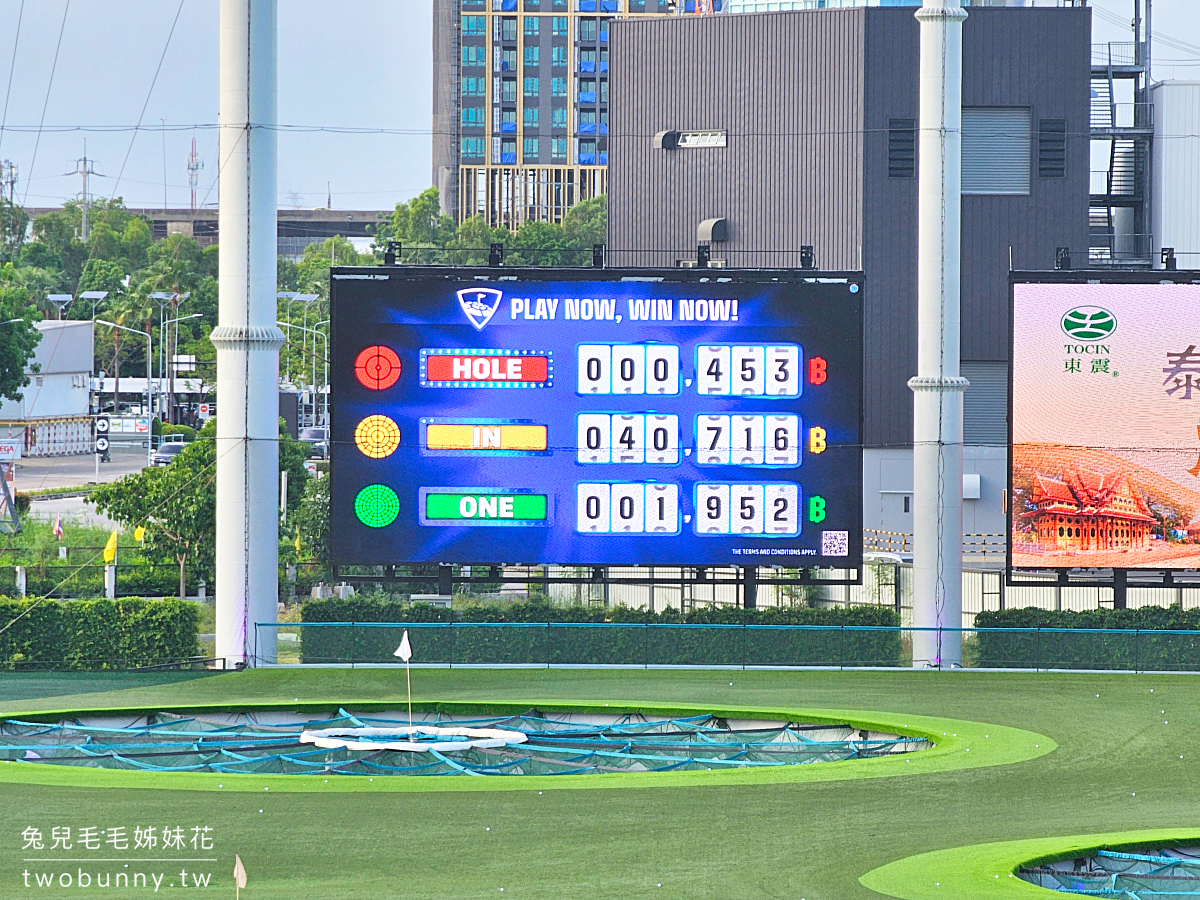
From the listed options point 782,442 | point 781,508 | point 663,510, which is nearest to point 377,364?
point 663,510

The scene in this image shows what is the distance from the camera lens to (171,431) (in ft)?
304

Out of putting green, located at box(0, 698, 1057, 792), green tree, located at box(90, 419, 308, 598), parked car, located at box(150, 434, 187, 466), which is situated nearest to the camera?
putting green, located at box(0, 698, 1057, 792)

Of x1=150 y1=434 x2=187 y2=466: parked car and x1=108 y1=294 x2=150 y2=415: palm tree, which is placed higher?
x1=108 y1=294 x2=150 y2=415: palm tree

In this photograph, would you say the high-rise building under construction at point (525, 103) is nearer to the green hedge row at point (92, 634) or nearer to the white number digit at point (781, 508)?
the green hedge row at point (92, 634)

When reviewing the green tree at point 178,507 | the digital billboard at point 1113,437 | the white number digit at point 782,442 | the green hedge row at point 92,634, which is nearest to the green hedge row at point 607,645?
the green hedge row at point 92,634

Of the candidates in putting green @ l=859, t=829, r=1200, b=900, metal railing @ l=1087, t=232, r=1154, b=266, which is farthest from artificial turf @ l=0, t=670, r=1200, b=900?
metal railing @ l=1087, t=232, r=1154, b=266

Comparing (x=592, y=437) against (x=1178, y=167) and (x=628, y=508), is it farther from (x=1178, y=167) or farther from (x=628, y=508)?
(x=1178, y=167)

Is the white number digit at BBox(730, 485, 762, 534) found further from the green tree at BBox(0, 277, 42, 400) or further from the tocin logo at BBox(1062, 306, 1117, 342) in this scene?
the green tree at BBox(0, 277, 42, 400)

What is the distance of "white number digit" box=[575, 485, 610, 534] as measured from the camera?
29.5 meters

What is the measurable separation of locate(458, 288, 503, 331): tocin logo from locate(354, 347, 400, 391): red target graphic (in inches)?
56.6

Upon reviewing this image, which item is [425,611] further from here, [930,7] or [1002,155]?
[1002,155]

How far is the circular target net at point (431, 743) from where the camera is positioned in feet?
69.4

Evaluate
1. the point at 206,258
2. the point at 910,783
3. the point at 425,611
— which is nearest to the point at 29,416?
the point at 206,258

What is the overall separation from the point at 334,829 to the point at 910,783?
6748 mm
